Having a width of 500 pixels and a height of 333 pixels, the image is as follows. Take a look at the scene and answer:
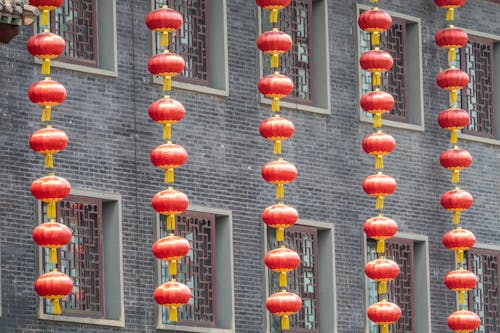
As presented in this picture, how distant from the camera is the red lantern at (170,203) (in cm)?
4031

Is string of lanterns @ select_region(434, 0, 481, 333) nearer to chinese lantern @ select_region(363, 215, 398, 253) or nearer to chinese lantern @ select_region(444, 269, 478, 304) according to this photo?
chinese lantern @ select_region(444, 269, 478, 304)

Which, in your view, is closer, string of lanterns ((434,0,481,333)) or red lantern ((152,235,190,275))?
red lantern ((152,235,190,275))

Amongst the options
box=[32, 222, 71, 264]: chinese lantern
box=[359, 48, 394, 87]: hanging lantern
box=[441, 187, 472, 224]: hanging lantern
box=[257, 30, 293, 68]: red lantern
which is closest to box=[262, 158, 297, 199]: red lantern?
box=[257, 30, 293, 68]: red lantern

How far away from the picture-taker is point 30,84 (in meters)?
41.5

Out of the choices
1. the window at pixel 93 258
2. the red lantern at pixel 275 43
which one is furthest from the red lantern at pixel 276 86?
the window at pixel 93 258

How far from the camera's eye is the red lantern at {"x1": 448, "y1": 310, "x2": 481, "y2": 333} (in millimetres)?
44312

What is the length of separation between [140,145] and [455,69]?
5.51 metres

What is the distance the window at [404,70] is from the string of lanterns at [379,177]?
394 cm

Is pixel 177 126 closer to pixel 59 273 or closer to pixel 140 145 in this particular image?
pixel 140 145

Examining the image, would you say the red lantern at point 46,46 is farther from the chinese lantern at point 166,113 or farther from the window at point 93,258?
the window at point 93,258

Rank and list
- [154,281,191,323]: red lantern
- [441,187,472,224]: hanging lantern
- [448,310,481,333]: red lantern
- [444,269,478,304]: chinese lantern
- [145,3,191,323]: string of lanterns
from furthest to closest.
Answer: [441,187,472,224]: hanging lantern
[444,269,478,304]: chinese lantern
[448,310,481,333]: red lantern
[145,3,191,323]: string of lanterns
[154,281,191,323]: red lantern

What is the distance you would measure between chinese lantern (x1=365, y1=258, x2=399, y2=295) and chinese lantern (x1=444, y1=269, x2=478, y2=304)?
1.80m

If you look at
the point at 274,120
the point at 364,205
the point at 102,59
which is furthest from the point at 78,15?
the point at 364,205

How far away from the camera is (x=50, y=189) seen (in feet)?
128
